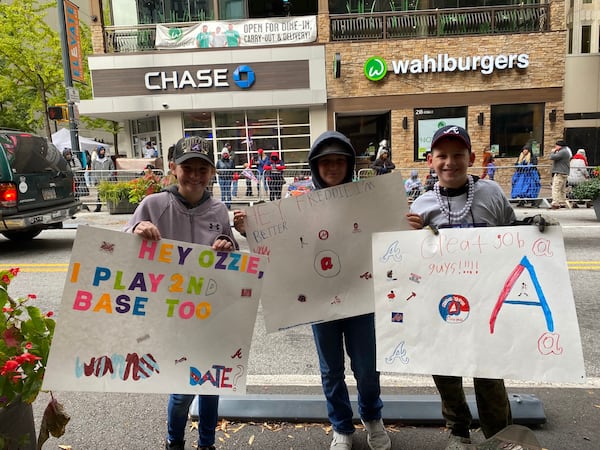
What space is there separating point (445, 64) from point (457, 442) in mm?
17269

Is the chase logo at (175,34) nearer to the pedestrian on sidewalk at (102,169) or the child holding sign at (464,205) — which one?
the pedestrian on sidewalk at (102,169)

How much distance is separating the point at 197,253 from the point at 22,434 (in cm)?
112

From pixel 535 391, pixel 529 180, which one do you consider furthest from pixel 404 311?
pixel 529 180

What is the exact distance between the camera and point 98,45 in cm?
1866

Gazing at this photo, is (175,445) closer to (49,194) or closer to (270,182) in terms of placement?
(49,194)

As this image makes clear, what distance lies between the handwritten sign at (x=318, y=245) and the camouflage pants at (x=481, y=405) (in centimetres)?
66

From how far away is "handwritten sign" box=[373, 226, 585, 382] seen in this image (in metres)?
2.03

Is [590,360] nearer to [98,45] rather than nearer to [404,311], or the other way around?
[404,311]

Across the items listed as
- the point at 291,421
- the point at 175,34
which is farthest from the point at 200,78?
the point at 291,421

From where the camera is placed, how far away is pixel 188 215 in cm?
241

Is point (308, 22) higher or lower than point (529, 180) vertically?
higher

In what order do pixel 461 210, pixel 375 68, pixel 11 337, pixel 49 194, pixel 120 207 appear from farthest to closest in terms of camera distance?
pixel 375 68 < pixel 120 207 < pixel 49 194 < pixel 461 210 < pixel 11 337

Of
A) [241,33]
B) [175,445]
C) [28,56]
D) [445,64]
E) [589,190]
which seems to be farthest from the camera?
[28,56]

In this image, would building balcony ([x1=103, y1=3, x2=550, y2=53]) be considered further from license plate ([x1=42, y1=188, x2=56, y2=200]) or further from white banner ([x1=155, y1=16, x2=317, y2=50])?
license plate ([x1=42, y1=188, x2=56, y2=200])
